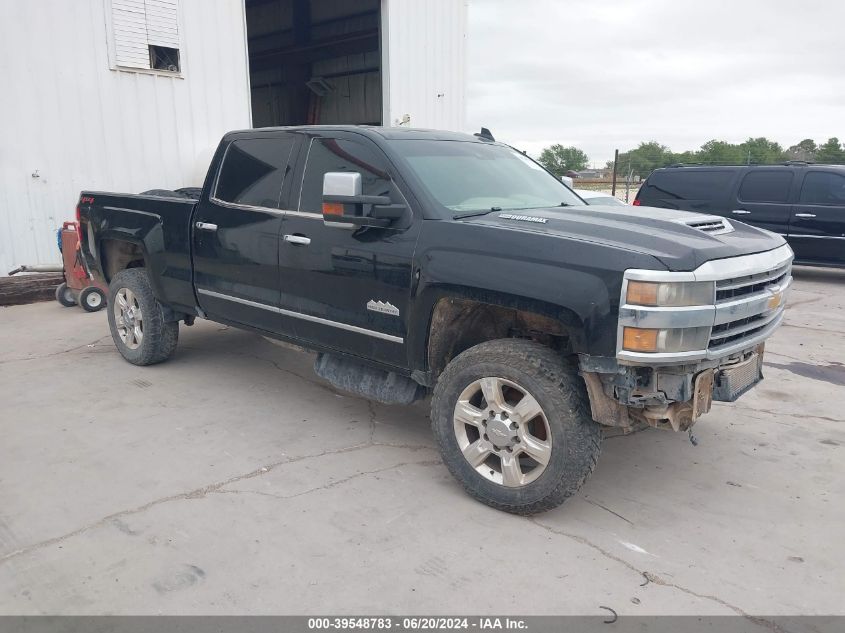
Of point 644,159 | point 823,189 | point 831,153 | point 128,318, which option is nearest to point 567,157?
point 644,159

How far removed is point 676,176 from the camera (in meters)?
12.1

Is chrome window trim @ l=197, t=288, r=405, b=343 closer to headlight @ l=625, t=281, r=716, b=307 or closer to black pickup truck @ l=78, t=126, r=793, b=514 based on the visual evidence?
black pickup truck @ l=78, t=126, r=793, b=514

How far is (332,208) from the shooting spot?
4.00 m

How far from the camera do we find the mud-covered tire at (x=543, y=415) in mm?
3352

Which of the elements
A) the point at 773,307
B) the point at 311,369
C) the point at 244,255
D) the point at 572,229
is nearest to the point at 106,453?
the point at 244,255

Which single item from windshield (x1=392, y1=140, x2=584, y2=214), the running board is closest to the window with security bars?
windshield (x1=392, y1=140, x2=584, y2=214)

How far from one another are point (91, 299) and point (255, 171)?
4775 mm

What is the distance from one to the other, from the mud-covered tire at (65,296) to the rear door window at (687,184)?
943cm

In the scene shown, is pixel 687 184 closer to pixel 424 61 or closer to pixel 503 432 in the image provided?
pixel 424 61

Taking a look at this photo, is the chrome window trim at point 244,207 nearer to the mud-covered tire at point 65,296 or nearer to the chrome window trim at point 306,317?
the chrome window trim at point 306,317

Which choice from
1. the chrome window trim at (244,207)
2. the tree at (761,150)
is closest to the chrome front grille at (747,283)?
the chrome window trim at (244,207)

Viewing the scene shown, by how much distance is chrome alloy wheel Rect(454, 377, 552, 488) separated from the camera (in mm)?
3467

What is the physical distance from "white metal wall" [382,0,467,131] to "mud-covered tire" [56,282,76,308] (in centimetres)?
675

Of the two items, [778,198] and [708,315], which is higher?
[778,198]
